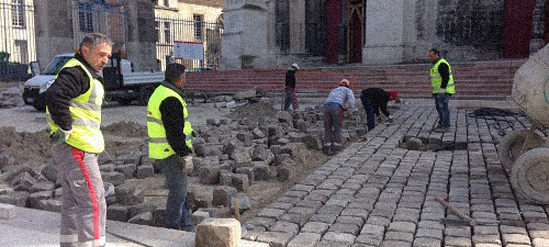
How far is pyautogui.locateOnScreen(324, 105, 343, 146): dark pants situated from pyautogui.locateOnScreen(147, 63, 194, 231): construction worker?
13.1ft

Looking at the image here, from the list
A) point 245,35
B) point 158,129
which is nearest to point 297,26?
point 245,35

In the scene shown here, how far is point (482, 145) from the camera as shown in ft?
25.6

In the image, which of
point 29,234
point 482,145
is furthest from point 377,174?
point 29,234

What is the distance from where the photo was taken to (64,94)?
2939 millimetres

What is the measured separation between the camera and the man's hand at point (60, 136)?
9.68 feet

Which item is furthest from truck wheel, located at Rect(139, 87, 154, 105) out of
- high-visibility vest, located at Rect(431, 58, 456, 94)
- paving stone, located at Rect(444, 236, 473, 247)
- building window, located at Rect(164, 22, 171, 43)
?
building window, located at Rect(164, 22, 171, 43)

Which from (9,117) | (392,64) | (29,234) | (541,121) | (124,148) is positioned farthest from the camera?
(392,64)

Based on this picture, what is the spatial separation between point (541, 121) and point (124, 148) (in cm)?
669

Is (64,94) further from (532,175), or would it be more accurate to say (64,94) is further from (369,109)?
(369,109)

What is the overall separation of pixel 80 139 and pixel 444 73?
7.77 meters

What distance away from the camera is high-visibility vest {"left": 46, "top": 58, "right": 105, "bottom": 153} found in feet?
10.0

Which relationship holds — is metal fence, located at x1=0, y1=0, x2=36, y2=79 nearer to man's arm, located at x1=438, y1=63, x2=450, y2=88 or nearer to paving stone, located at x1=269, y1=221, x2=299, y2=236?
man's arm, located at x1=438, y1=63, x2=450, y2=88

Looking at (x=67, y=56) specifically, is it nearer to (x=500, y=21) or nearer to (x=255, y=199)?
(x=255, y=199)

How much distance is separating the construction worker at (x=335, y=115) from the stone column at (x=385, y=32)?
36.8ft
